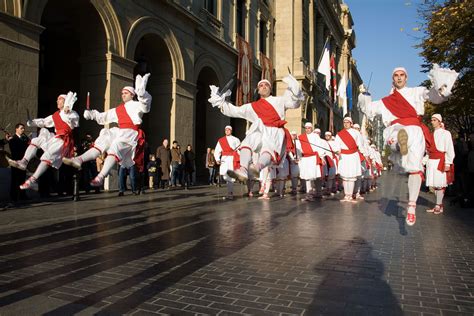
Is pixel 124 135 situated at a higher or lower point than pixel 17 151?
higher

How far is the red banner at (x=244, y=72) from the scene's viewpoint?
2289 centimetres

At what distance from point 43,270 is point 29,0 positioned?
29.9 ft

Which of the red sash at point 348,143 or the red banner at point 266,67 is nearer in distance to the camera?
the red sash at point 348,143

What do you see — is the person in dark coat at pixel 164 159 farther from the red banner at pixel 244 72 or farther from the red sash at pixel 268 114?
the red sash at pixel 268 114

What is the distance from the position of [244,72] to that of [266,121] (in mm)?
17382

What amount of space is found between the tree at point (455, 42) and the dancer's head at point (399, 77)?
950 centimetres

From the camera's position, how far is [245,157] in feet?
22.6

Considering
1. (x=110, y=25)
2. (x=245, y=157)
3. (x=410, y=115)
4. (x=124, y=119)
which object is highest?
(x=110, y=25)

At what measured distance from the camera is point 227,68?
908 inches

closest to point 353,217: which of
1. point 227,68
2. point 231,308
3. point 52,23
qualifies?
point 231,308

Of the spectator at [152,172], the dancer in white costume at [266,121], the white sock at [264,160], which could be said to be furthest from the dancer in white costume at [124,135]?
the spectator at [152,172]

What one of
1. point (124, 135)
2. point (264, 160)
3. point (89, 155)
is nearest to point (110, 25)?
point (124, 135)

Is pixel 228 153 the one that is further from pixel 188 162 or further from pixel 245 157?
pixel 188 162

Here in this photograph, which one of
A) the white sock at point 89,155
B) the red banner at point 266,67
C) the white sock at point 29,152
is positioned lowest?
the white sock at point 89,155
